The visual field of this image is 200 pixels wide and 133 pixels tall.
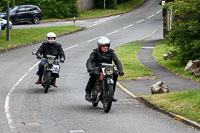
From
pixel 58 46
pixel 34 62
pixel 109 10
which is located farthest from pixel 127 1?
pixel 58 46

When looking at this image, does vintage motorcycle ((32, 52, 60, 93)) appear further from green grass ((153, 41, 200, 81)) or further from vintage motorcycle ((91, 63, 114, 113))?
green grass ((153, 41, 200, 81))

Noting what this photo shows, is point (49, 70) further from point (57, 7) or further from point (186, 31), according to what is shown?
point (57, 7)

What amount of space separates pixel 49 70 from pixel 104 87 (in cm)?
384

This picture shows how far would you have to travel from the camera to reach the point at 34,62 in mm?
26875

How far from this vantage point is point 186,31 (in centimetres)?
2395

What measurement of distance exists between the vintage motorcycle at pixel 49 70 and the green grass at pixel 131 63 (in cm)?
425

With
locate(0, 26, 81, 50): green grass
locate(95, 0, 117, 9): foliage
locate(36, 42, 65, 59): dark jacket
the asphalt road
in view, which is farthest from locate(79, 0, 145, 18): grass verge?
locate(36, 42, 65, 59): dark jacket

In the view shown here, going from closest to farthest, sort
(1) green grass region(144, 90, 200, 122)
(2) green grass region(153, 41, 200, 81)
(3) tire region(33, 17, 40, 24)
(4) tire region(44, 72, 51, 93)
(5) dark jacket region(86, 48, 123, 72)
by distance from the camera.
→ 1. (1) green grass region(144, 90, 200, 122)
2. (5) dark jacket region(86, 48, 123, 72)
3. (4) tire region(44, 72, 51, 93)
4. (2) green grass region(153, 41, 200, 81)
5. (3) tire region(33, 17, 40, 24)

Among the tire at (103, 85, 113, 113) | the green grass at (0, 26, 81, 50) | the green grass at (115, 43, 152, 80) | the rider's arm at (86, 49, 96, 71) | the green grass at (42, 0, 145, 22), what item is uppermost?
the rider's arm at (86, 49, 96, 71)

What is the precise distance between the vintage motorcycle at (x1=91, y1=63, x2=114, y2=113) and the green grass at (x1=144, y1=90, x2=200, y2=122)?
4.52 feet

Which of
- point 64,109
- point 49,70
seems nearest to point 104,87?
point 64,109

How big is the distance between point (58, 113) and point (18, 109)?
1.15m

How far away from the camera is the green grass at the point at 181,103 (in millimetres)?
12156

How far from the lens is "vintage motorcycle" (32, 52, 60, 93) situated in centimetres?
1644
